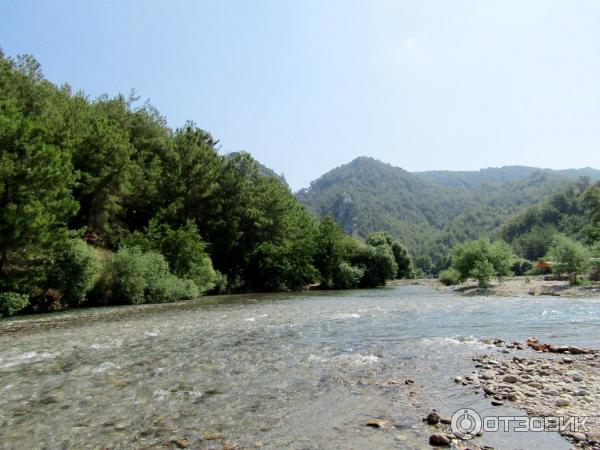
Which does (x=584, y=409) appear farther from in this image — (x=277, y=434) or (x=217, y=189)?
(x=217, y=189)

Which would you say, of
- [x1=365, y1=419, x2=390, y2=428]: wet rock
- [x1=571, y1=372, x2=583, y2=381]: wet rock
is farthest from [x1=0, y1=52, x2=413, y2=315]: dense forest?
[x1=571, y1=372, x2=583, y2=381]: wet rock

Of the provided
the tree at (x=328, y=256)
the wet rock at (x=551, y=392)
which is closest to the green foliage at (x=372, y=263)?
the tree at (x=328, y=256)

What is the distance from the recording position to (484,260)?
52094 millimetres

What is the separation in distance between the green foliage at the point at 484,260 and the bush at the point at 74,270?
42.0 m

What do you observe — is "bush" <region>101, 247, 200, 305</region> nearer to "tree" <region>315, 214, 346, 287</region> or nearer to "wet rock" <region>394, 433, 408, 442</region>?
"wet rock" <region>394, 433, 408, 442</region>

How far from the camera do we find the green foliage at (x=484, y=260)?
50.8 metres

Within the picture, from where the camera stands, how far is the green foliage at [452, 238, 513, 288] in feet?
167

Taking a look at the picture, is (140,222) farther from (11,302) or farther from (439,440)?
(439,440)

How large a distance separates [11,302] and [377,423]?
24.5 m

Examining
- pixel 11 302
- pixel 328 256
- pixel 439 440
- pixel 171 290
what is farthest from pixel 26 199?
pixel 328 256

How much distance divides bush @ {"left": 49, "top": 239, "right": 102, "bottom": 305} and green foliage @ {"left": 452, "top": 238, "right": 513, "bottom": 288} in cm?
4197

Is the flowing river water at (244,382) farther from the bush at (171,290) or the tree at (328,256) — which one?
the tree at (328,256)

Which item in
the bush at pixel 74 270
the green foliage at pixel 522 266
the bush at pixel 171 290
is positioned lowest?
the green foliage at pixel 522 266

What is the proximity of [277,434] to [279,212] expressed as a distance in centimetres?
5608
